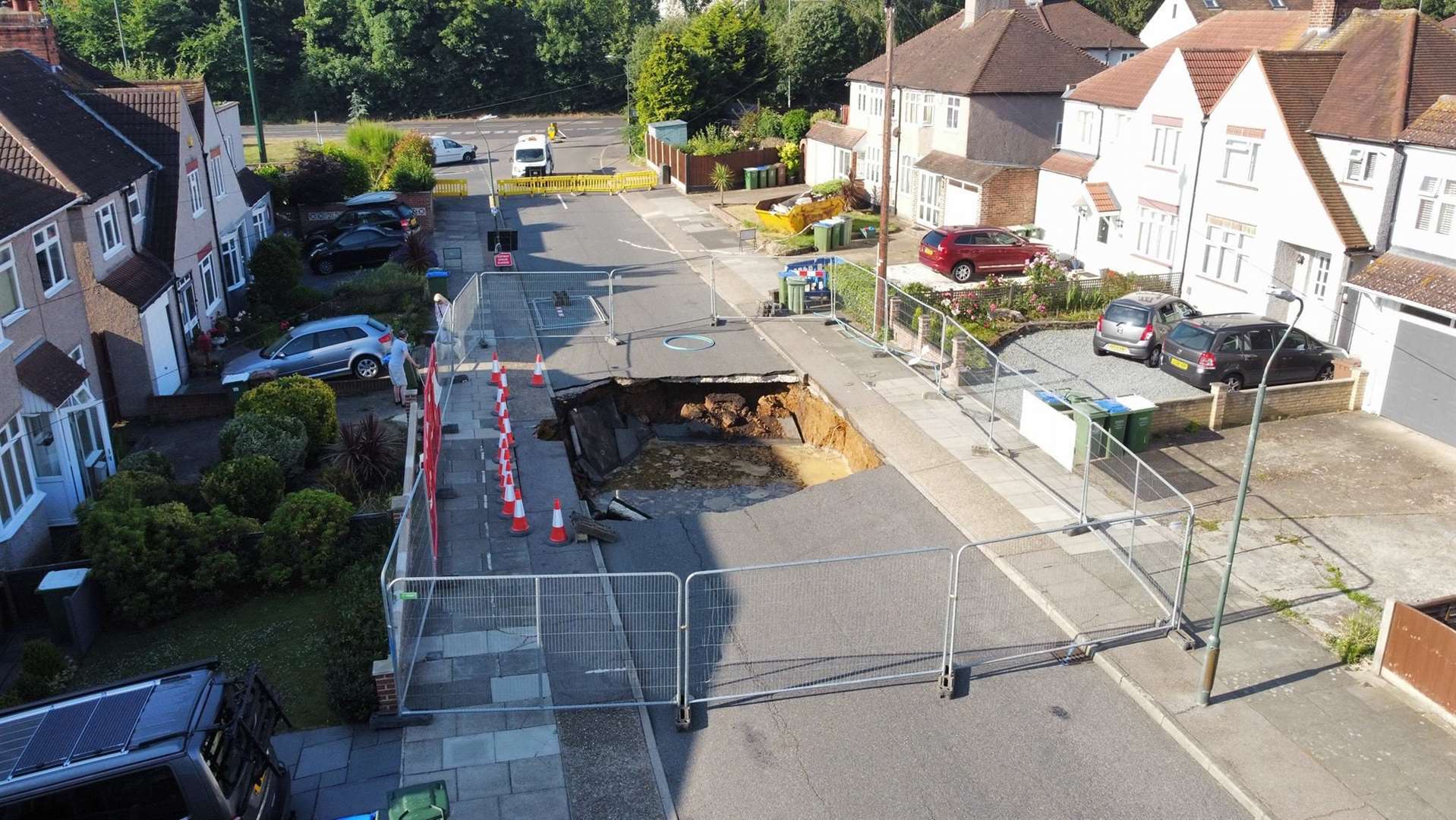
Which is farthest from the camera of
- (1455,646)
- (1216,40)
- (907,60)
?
(907,60)

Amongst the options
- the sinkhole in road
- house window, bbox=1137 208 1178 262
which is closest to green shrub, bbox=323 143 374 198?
the sinkhole in road

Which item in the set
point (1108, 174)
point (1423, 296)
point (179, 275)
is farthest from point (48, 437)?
point (1108, 174)

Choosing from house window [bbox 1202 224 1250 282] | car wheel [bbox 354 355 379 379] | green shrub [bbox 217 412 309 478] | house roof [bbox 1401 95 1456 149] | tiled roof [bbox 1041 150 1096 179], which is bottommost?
car wheel [bbox 354 355 379 379]

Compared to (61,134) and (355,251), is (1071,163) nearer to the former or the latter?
(355,251)

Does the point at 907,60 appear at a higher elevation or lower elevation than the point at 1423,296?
higher

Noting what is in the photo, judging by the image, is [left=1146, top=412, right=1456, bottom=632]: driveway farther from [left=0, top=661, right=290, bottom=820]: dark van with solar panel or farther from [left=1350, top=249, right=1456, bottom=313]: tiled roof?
[left=0, top=661, right=290, bottom=820]: dark van with solar panel

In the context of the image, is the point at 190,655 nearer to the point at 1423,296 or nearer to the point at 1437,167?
the point at 1423,296
